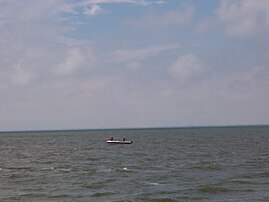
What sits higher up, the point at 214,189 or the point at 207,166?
the point at 207,166

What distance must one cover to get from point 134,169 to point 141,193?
1497cm

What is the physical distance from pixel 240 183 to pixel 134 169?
13542 mm

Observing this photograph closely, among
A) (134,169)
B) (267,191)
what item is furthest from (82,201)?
(134,169)

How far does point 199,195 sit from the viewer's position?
3072 centimetres

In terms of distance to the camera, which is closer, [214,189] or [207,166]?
[214,189]

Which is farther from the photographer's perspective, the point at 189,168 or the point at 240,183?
the point at 189,168

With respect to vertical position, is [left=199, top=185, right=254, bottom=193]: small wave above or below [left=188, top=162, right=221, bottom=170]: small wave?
below

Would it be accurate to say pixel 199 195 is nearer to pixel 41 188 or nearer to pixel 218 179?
pixel 218 179

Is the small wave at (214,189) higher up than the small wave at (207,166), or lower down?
lower down

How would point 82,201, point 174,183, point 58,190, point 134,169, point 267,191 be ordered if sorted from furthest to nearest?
point 134,169, point 174,183, point 58,190, point 267,191, point 82,201

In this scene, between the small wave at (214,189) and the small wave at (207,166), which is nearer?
the small wave at (214,189)

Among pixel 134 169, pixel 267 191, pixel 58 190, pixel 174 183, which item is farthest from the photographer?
pixel 134 169

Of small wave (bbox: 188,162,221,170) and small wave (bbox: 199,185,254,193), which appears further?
small wave (bbox: 188,162,221,170)

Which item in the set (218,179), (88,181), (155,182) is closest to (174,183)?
(155,182)
